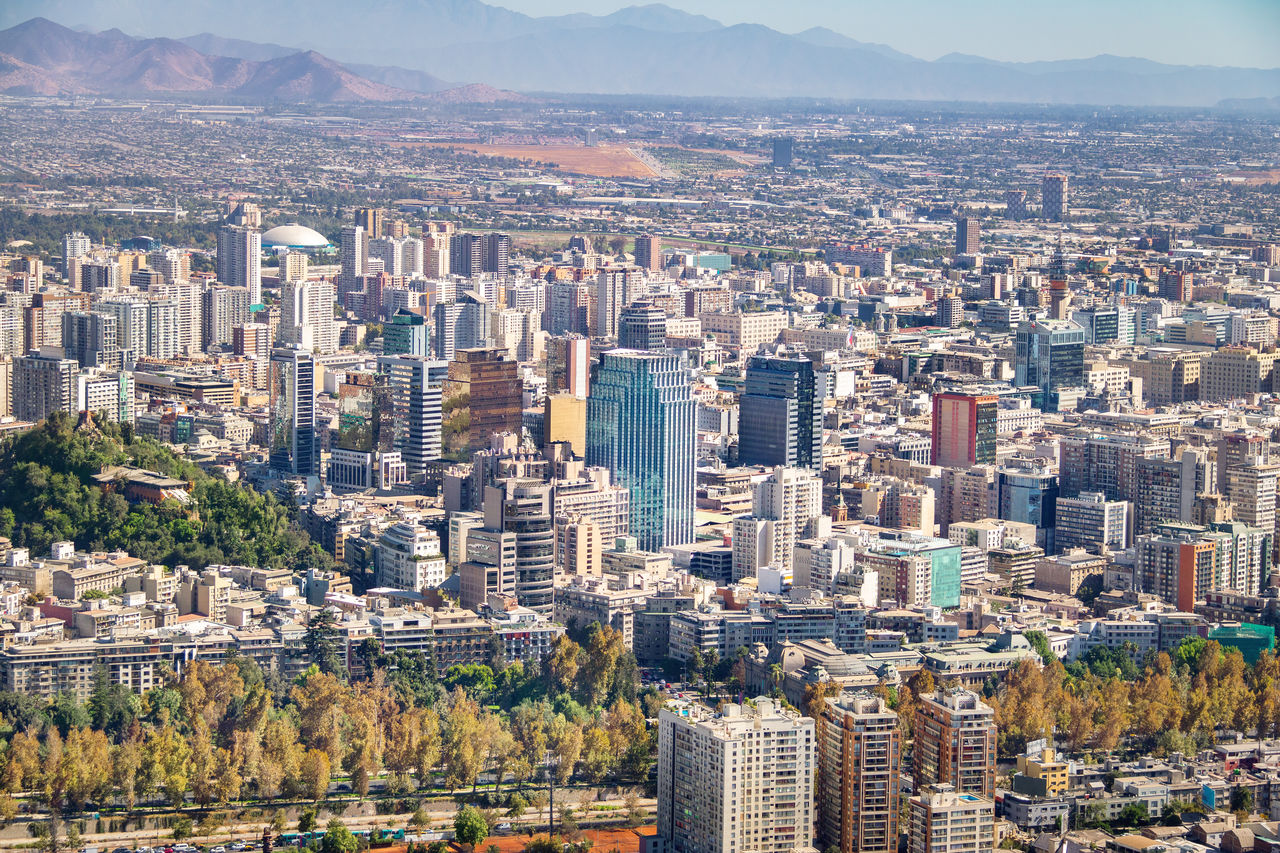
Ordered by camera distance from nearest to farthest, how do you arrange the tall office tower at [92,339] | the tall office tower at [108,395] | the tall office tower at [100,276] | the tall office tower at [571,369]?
the tall office tower at [108,395] → the tall office tower at [571,369] → the tall office tower at [92,339] → the tall office tower at [100,276]

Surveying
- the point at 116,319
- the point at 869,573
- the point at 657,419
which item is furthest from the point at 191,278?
the point at 869,573

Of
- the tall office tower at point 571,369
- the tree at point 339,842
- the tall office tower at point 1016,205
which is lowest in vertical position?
the tree at point 339,842

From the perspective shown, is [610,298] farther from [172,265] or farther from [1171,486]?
[1171,486]

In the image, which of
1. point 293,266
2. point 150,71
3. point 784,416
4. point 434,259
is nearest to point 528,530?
point 784,416

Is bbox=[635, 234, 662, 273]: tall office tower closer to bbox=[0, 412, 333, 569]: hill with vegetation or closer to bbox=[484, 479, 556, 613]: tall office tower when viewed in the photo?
bbox=[0, 412, 333, 569]: hill with vegetation

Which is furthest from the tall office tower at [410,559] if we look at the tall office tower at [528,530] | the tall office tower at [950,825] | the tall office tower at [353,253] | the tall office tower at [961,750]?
the tall office tower at [353,253]

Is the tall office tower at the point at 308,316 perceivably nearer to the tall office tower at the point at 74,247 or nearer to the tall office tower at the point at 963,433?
the tall office tower at the point at 74,247

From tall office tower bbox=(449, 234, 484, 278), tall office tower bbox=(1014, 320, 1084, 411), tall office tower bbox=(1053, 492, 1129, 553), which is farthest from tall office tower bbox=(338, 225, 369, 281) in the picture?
tall office tower bbox=(1053, 492, 1129, 553)
